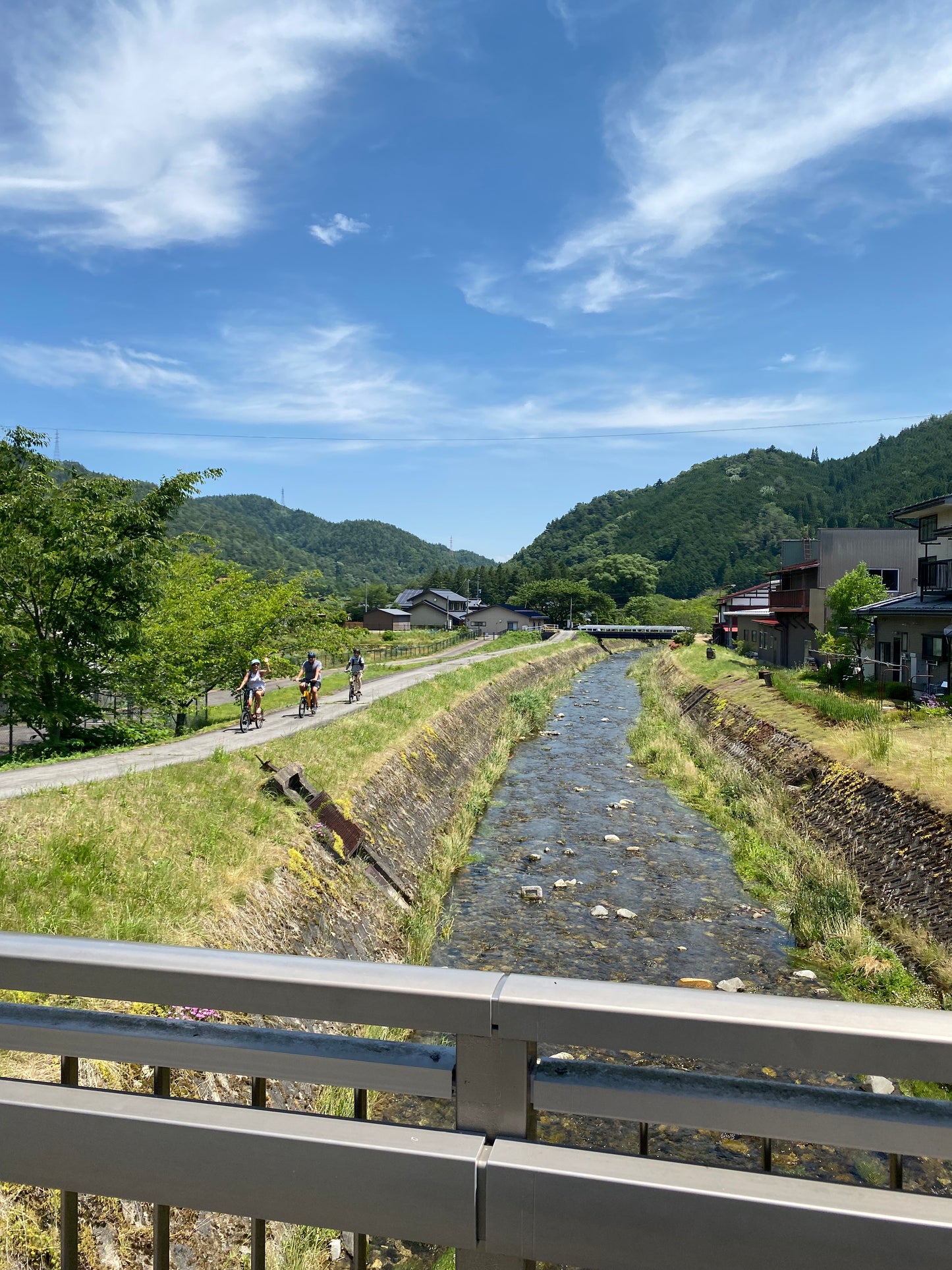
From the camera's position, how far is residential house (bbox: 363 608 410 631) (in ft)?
368

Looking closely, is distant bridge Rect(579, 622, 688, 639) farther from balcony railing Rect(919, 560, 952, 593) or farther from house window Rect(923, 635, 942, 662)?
house window Rect(923, 635, 942, 662)

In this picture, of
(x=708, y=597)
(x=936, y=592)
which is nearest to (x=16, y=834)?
(x=936, y=592)

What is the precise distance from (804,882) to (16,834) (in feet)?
40.6

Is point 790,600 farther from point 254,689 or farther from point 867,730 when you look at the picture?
point 254,689

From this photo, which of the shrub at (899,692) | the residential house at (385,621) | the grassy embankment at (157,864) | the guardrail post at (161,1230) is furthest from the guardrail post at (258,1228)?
the residential house at (385,621)

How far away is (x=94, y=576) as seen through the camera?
55.3 feet

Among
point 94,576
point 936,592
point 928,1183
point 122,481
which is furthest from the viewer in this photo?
point 936,592

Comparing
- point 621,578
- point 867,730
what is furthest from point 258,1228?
point 621,578

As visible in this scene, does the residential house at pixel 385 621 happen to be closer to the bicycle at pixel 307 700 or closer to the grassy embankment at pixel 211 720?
the grassy embankment at pixel 211 720

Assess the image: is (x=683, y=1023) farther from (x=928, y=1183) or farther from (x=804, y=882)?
(x=804, y=882)

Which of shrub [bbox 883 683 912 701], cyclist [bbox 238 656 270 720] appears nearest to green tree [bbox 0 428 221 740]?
cyclist [bbox 238 656 270 720]

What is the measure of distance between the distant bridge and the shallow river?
276 feet

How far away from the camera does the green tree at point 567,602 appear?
128375 mm

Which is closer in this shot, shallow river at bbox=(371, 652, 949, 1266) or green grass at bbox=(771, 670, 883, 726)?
shallow river at bbox=(371, 652, 949, 1266)
